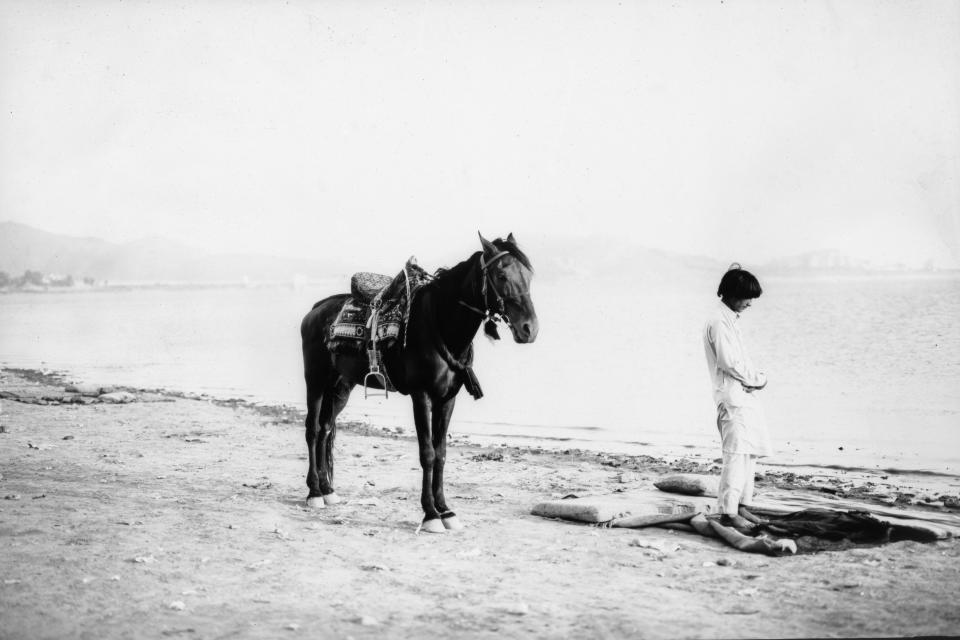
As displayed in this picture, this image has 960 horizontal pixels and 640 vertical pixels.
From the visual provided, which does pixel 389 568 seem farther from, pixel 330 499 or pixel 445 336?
pixel 330 499

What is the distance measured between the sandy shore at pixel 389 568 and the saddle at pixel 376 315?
1.51m

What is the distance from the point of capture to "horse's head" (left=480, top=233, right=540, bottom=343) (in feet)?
20.3

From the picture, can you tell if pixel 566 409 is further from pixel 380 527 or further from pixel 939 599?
pixel 939 599

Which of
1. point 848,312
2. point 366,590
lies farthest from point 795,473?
point 848,312

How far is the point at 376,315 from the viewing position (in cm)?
723

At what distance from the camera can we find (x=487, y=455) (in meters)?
11.3

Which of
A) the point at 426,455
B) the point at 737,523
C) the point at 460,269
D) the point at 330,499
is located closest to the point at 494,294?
the point at 460,269

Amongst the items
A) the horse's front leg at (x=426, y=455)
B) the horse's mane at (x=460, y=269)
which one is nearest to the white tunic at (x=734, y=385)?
the horse's mane at (x=460, y=269)

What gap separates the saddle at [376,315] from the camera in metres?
7.07

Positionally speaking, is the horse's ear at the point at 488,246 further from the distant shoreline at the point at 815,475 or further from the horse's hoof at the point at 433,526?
the distant shoreline at the point at 815,475

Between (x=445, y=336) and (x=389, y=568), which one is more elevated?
(x=445, y=336)

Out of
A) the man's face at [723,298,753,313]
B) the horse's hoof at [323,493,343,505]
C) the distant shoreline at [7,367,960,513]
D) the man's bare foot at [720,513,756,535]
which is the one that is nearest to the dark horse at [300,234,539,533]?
the horse's hoof at [323,493,343,505]

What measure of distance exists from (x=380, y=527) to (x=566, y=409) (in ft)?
37.7

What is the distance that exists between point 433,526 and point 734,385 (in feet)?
8.75
